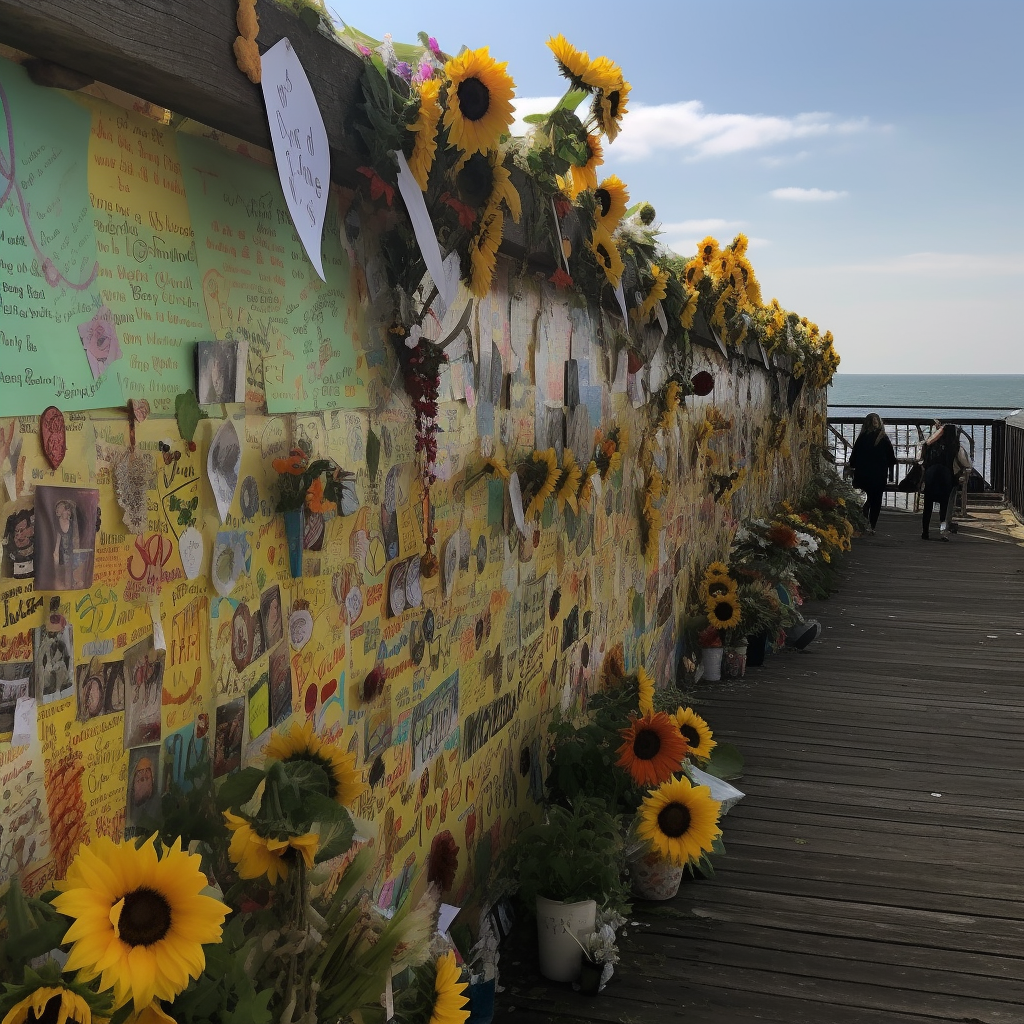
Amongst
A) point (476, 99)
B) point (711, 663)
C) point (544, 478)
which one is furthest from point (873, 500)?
point (476, 99)

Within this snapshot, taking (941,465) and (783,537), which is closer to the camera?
(783,537)

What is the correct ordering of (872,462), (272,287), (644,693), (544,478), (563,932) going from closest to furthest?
(272,287), (563,932), (544,478), (644,693), (872,462)

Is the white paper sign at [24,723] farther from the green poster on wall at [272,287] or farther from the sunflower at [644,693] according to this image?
the sunflower at [644,693]

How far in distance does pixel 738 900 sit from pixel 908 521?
12.9 m

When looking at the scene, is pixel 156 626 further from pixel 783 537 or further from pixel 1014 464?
pixel 1014 464

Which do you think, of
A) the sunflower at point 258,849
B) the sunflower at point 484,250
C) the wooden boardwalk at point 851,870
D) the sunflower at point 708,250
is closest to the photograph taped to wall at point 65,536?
the sunflower at point 258,849

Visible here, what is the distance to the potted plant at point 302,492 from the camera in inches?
71.3

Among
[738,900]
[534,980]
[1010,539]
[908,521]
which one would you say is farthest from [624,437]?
[908,521]

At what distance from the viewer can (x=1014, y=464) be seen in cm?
1548

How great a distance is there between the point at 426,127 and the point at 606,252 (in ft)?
5.44

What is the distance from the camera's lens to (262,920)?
60.2 inches

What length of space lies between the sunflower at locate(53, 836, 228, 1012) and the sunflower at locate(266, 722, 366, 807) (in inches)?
18.1

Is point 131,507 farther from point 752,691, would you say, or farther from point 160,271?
point 752,691

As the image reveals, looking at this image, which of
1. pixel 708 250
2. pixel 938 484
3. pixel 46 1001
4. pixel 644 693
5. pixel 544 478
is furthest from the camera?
pixel 938 484
